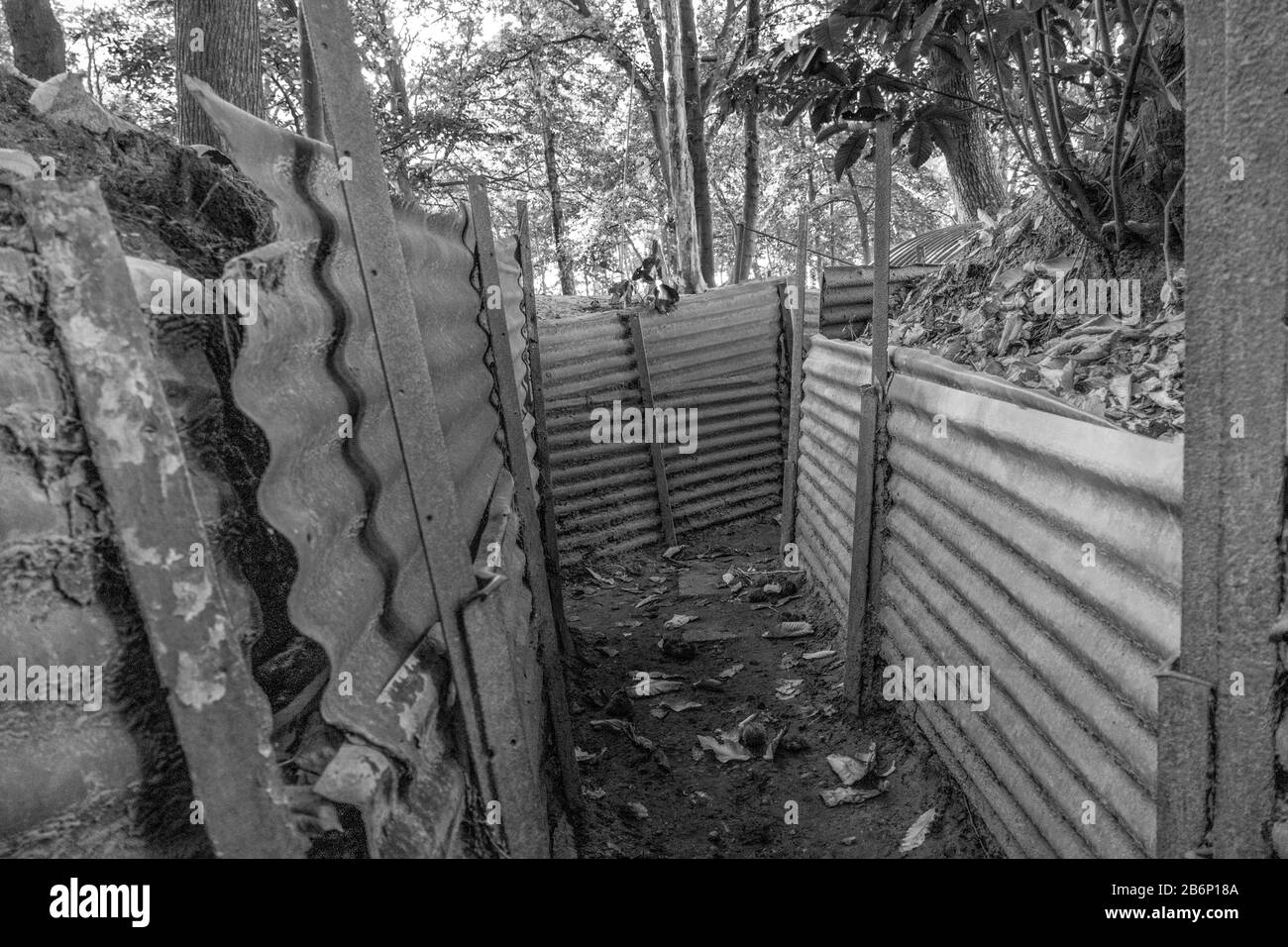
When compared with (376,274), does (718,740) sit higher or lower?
lower

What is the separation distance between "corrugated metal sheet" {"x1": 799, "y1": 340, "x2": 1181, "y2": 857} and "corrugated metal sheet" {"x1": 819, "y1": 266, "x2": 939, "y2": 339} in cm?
282

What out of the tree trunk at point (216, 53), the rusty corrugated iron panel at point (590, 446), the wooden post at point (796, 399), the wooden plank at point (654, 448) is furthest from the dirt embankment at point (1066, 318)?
the tree trunk at point (216, 53)

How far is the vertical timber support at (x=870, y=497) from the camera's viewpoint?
13.5ft

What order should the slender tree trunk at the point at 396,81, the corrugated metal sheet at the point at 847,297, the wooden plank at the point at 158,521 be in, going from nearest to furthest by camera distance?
the wooden plank at the point at 158,521
the corrugated metal sheet at the point at 847,297
the slender tree trunk at the point at 396,81

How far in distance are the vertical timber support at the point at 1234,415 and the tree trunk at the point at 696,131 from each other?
12653 millimetres

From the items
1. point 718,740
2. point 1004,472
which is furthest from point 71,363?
point 718,740

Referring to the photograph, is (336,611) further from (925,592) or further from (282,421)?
(925,592)

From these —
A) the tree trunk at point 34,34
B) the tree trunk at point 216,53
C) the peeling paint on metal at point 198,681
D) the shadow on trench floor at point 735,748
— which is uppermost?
the tree trunk at point 34,34

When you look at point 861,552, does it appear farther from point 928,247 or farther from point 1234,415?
point 928,247

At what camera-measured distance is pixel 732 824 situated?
11.9ft

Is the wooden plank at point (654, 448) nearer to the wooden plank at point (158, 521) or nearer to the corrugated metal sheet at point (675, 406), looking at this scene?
the corrugated metal sheet at point (675, 406)

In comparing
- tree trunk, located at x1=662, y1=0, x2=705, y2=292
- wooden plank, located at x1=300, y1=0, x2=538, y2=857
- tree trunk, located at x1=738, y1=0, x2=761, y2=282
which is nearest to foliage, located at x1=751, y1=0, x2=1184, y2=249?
wooden plank, located at x1=300, y1=0, x2=538, y2=857

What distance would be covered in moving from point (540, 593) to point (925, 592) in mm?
1700

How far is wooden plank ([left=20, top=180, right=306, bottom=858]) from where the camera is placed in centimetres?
124
